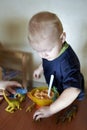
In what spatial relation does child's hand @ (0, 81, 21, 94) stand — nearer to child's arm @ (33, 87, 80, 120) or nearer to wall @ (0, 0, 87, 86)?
child's arm @ (33, 87, 80, 120)

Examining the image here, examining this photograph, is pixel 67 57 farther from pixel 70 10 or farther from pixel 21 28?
pixel 21 28

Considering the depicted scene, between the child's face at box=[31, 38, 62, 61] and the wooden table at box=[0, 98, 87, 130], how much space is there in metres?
0.21

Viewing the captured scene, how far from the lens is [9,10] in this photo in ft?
5.90

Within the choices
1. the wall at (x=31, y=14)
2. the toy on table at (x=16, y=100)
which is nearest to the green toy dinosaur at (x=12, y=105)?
the toy on table at (x=16, y=100)

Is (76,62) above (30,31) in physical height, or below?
below

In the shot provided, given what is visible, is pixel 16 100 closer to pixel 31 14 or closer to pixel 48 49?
pixel 48 49

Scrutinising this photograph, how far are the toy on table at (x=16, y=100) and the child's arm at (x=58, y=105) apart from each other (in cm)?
10

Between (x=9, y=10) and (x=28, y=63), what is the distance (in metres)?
0.47

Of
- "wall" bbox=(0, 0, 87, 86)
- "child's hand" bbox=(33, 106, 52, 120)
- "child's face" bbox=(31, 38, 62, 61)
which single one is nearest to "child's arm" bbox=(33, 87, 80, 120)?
"child's hand" bbox=(33, 106, 52, 120)

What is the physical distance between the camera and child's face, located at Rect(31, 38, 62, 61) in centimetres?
76

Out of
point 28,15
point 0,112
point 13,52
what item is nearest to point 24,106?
point 0,112

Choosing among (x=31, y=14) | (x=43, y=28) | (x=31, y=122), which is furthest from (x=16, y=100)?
(x=31, y=14)

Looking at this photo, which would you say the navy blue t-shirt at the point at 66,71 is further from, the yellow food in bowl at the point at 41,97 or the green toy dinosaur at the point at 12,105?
the green toy dinosaur at the point at 12,105

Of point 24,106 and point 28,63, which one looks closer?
point 24,106
